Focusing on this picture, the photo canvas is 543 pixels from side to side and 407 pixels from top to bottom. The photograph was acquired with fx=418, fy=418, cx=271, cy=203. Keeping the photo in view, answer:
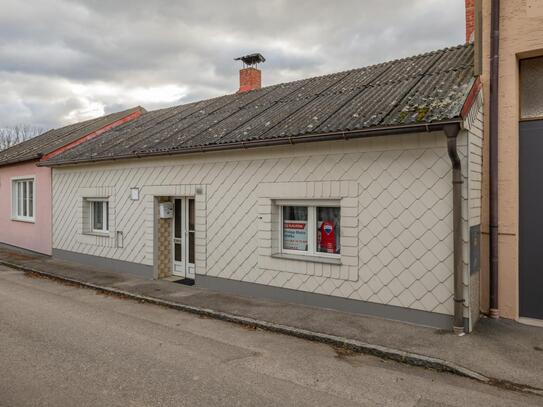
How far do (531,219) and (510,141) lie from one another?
1.33m

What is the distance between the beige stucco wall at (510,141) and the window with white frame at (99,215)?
9919 millimetres

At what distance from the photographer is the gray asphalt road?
4.25 meters

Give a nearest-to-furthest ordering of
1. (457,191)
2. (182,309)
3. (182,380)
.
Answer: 1. (182,380)
2. (457,191)
3. (182,309)

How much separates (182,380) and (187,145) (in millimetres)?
5854

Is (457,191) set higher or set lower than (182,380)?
higher

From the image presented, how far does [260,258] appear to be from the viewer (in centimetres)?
835

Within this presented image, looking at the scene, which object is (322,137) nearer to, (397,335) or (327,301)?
(327,301)

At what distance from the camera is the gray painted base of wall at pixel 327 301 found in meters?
6.46

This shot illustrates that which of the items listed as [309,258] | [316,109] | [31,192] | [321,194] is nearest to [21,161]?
[31,192]

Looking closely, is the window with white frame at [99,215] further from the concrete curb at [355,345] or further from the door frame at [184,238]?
the concrete curb at [355,345]

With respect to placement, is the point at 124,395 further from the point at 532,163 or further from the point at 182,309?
the point at 532,163

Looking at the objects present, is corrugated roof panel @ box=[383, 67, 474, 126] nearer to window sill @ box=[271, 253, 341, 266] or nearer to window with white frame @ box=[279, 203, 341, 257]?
window with white frame @ box=[279, 203, 341, 257]

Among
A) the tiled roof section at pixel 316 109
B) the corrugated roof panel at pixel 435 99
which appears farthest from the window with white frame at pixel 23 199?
the corrugated roof panel at pixel 435 99

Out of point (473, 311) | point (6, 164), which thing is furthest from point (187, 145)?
point (6, 164)
